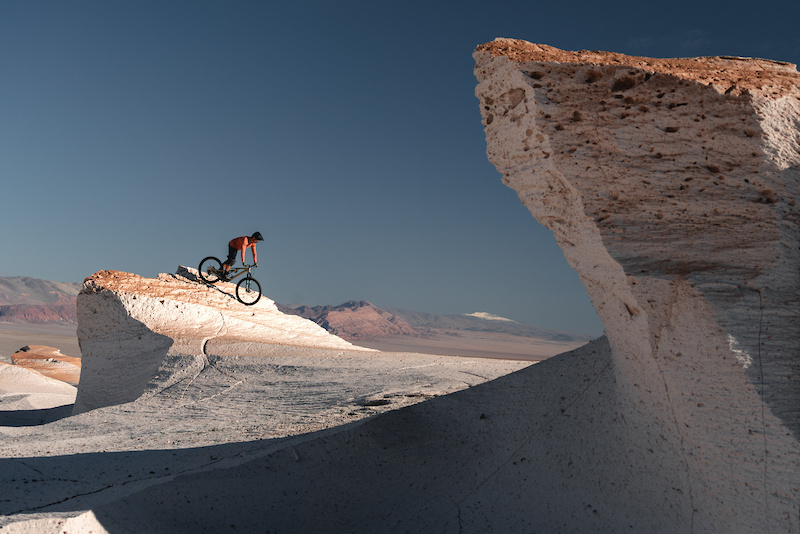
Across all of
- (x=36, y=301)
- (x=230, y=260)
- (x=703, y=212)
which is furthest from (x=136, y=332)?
(x=36, y=301)

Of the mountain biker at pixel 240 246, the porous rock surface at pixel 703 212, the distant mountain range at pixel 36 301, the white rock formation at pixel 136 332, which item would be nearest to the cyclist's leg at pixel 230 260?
the mountain biker at pixel 240 246

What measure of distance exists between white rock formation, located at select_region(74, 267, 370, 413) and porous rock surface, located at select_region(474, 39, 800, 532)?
794 centimetres

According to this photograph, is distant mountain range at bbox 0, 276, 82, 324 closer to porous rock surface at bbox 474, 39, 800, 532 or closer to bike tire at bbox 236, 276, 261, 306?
bike tire at bbox 236, 276, 261, 306

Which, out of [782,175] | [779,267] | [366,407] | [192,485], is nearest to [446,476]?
[366,407]

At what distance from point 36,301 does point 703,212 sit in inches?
6016

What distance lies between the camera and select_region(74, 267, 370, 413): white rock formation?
9.55m

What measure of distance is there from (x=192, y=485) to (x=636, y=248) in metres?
3.62

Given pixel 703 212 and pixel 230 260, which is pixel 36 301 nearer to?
pixel 230 260

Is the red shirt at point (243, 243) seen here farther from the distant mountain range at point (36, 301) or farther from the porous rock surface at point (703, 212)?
the distant mountain range at point (36, 301)

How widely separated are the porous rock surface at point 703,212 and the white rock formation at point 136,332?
794 centimetres

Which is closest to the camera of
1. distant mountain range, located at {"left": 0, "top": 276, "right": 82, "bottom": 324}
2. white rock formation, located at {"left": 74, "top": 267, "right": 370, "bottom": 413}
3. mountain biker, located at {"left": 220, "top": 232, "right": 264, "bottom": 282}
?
white rock formation, located at {"left": 74, "top": 267, "right": 370, "bottom": 413}

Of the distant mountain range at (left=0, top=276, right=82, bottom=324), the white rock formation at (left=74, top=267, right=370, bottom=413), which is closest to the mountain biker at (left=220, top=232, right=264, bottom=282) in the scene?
the white rock formation at (left=74, top=267, right=370, bottom=413)

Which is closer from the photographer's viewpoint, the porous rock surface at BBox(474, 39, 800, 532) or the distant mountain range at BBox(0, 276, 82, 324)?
the porous rock surface at BBox(474, 39, 800, 532)

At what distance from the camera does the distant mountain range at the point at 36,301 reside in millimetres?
103062
